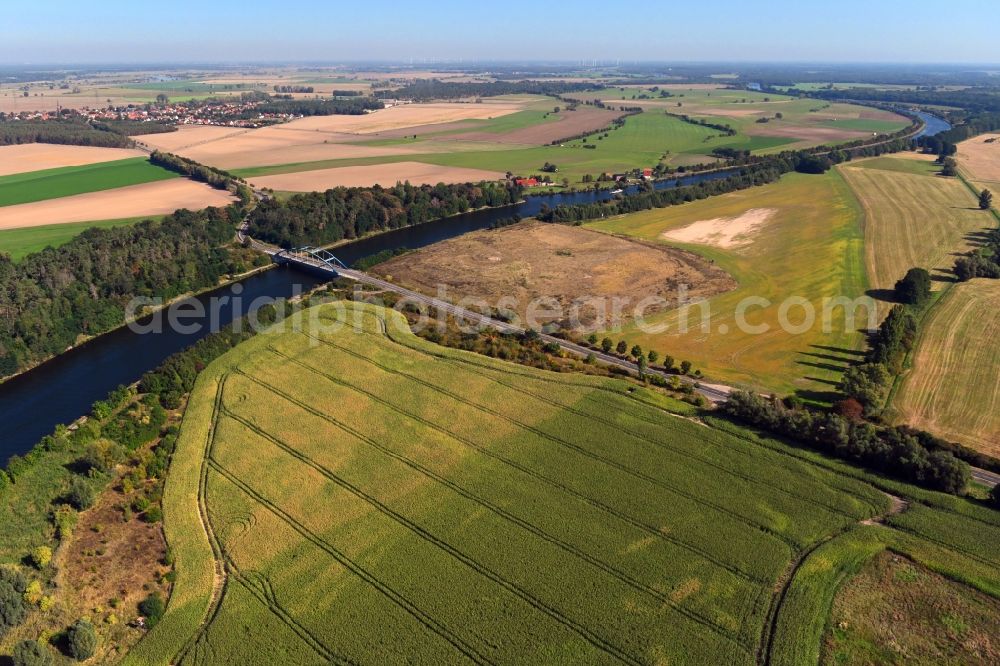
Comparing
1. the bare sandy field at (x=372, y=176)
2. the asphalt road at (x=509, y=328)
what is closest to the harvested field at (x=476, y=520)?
the asphalt road at (x=509, y=328)

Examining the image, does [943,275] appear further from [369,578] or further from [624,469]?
[369,578]

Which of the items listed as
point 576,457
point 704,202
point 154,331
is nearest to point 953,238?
point 704,202

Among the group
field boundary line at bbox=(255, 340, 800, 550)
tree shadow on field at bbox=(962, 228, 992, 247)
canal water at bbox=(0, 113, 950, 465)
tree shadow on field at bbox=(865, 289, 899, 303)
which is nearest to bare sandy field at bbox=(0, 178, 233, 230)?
canal water at bbox=(0, 113, 950, 465)

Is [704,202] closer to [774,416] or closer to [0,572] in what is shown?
[774,416]

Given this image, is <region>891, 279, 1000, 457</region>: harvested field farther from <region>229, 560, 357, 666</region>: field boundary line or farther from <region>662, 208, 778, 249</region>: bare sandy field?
<region>229, 560, 357, 666</region>: field boundary line

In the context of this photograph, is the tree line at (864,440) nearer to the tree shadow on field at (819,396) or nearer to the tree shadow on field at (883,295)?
the tree shadow on field at (819,396)

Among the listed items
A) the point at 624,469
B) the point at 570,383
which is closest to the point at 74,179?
the point at 570,383

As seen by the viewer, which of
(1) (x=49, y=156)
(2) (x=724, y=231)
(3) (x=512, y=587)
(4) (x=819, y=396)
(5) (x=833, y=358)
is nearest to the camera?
(3) (x=512, y=587)
